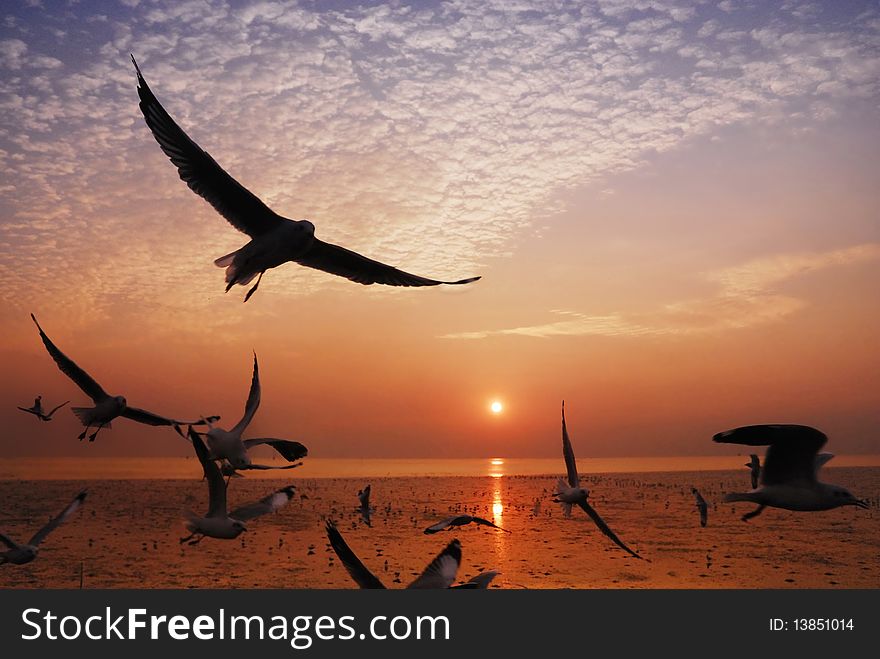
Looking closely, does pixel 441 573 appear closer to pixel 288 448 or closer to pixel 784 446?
pixel 288 448

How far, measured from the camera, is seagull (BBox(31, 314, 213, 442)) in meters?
10.1

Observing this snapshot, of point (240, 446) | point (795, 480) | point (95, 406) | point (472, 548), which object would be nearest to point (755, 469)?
point (795, 480)

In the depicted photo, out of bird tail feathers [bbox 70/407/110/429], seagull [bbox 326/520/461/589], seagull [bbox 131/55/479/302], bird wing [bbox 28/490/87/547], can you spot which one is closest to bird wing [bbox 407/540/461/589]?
seagull [bbox 326/520/461/589]

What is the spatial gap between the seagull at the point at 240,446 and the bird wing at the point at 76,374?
2783 mm

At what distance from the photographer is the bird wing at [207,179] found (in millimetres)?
8484

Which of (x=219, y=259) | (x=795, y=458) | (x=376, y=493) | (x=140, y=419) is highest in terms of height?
(x=219, y=259)

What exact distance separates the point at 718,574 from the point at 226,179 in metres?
15.4

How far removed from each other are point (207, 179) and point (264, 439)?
3.41 meters

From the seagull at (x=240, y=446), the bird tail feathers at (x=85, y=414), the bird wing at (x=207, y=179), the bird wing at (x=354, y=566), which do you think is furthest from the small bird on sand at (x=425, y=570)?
the bird tail feathers at (x=85, y=414)

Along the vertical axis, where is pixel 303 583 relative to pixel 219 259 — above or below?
below

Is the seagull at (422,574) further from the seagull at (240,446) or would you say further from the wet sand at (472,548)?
the wet sand at (472,548)
